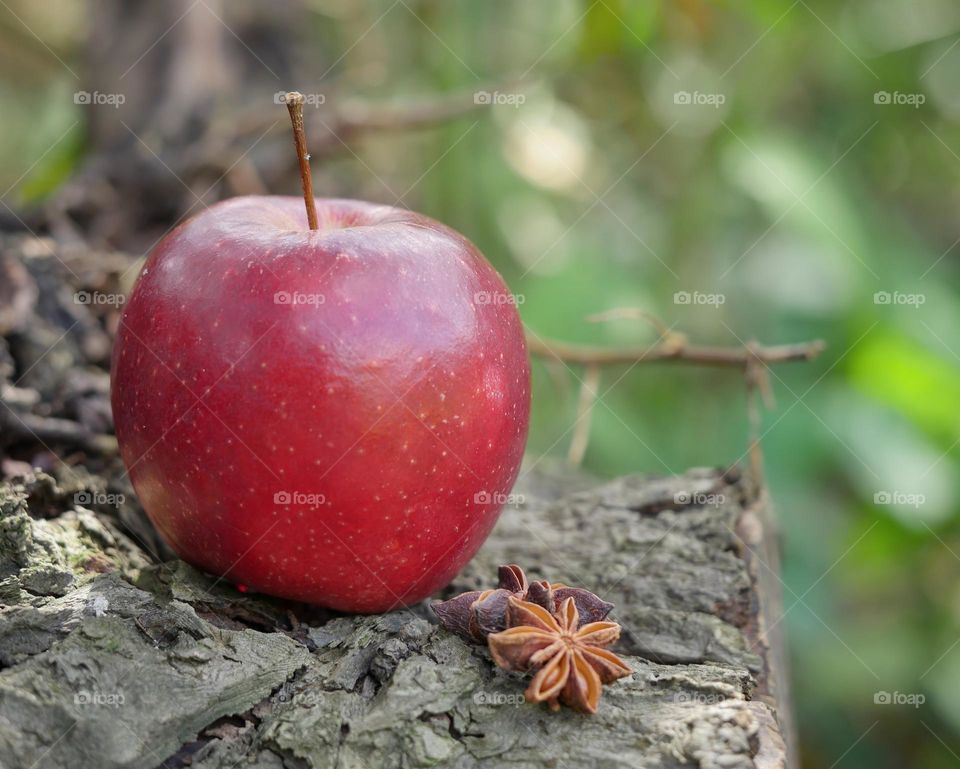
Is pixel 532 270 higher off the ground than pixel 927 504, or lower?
higher

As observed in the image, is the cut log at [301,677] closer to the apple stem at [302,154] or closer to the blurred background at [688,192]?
the apple stem at [302,154]

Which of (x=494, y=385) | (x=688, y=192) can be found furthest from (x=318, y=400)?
(x=688, y=192)

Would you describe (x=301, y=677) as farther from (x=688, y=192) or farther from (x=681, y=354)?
(x=688, y=192)

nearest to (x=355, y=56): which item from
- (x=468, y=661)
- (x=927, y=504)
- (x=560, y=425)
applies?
(x=560, y=425)

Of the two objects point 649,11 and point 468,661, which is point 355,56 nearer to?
point 649,11

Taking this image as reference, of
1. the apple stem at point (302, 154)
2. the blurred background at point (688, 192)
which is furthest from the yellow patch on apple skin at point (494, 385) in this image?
the blurred background at point (688, 192)

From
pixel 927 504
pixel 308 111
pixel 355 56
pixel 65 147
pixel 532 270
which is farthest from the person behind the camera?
pixel 355 56

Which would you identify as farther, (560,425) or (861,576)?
(560,425)

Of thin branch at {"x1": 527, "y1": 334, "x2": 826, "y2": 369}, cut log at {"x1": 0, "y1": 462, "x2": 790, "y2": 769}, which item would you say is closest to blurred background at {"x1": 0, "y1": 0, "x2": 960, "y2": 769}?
thin branch at {"x1": 527, "y1": 334, "x2": 826, "y2": 369}

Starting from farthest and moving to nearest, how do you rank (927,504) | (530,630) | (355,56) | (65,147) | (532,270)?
(355,56), (532,270), (65,147), (927,504), (530,630)
